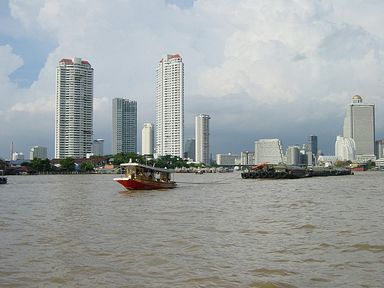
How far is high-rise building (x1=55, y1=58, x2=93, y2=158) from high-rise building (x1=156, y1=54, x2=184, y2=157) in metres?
29.5

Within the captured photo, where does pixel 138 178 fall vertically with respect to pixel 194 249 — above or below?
above

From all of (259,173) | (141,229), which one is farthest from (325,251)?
(259,173)

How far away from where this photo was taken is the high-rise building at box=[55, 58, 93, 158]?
174m

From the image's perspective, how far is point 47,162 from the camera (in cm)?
13762

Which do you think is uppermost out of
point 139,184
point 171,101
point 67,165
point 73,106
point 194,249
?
point 171,101

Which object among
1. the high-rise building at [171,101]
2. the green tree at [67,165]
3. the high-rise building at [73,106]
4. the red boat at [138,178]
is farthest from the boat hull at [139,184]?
the high-rise building at [171,101]

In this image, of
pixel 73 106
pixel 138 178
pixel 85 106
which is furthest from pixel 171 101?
pixel 138 178

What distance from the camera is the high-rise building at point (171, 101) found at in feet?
620

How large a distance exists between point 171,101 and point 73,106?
39.7m

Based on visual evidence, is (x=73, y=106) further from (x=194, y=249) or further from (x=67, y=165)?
(x=194, y=249)

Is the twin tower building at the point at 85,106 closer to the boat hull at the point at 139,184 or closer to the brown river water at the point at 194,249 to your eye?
the boat hull at the point at 139,184

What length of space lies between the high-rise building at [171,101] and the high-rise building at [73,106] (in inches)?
1161

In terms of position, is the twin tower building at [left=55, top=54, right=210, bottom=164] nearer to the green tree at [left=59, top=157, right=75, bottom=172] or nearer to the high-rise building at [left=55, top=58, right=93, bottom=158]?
the high-rise building at [left=55, top=58, right=93, bottom=158]

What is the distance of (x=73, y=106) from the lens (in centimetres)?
17425
